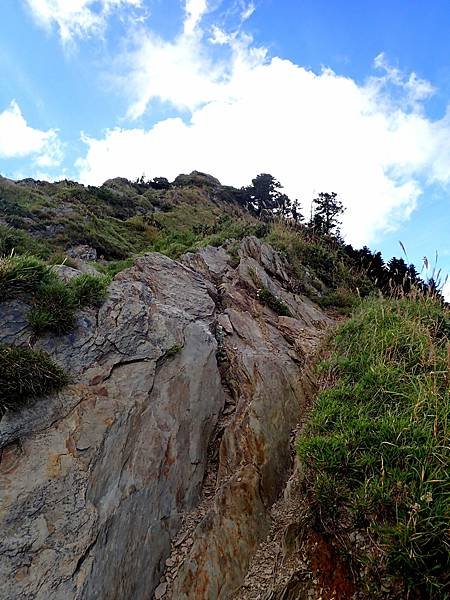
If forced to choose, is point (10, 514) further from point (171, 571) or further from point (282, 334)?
point (282, 334)

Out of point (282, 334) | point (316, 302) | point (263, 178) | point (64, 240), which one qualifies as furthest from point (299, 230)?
point (263, 178)

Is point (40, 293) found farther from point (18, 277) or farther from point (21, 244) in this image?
point (21, 244)

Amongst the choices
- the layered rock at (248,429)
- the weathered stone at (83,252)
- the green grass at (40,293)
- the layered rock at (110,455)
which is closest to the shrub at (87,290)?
the green grass at (40,293)

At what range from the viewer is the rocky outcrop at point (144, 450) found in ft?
11.0

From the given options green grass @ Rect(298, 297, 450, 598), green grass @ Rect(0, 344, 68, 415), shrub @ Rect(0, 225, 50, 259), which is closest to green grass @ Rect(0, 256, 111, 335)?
green grass @ Rect(0, 344, 68, 415)

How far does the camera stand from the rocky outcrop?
3.35 metres

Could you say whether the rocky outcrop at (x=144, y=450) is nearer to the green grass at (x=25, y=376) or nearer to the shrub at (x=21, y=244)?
the green grass at (x=25, y=376)

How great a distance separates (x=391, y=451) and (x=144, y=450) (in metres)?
2.47

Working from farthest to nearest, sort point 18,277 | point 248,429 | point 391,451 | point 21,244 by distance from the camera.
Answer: point 21,244 < point 248,429 < point 18,277 < point 391,451

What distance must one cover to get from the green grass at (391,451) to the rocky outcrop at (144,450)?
0.95 meters

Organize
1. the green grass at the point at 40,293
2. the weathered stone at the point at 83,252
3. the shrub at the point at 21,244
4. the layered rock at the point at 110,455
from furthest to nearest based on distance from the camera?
the weathered stone at the point at 83,252
the shrub at the point at 21,244
the green grass at the point at 40,293
the layered rock at the point at 110,455

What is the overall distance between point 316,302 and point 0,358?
7.45 m

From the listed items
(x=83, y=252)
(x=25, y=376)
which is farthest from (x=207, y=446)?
(x=83, y=252)

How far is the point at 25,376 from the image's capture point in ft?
12.8
